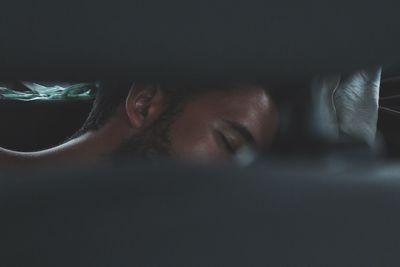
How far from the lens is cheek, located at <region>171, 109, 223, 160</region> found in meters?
0.32

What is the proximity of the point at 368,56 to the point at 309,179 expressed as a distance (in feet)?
0.22

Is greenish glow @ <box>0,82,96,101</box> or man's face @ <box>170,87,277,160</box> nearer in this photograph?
man's face @ <box>170,87,277,160</box>

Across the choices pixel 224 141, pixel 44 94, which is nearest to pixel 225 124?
pixel 224 141

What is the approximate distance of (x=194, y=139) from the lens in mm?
330

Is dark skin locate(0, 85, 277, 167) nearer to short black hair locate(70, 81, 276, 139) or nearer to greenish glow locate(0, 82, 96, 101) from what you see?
short black hair locate(70, 81, 276, 139)

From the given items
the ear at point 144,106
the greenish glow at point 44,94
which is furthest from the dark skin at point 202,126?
the greenish glow at point 44,94

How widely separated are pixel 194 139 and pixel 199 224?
0.23ft

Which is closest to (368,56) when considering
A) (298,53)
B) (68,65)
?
(298,53)

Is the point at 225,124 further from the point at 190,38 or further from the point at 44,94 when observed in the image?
the point at 44,94

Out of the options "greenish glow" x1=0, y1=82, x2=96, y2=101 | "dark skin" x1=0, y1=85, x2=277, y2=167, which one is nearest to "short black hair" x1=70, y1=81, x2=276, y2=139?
"dark skin" x1=0, y1=85, x2=277, y2=167

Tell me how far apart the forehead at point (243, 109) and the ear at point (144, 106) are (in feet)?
0.12

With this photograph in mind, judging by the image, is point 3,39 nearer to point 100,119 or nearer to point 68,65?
point 68,65

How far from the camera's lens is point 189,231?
0.90ft

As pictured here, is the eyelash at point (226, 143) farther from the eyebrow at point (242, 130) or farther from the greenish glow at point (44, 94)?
the greenish glow at point (44, 94)
